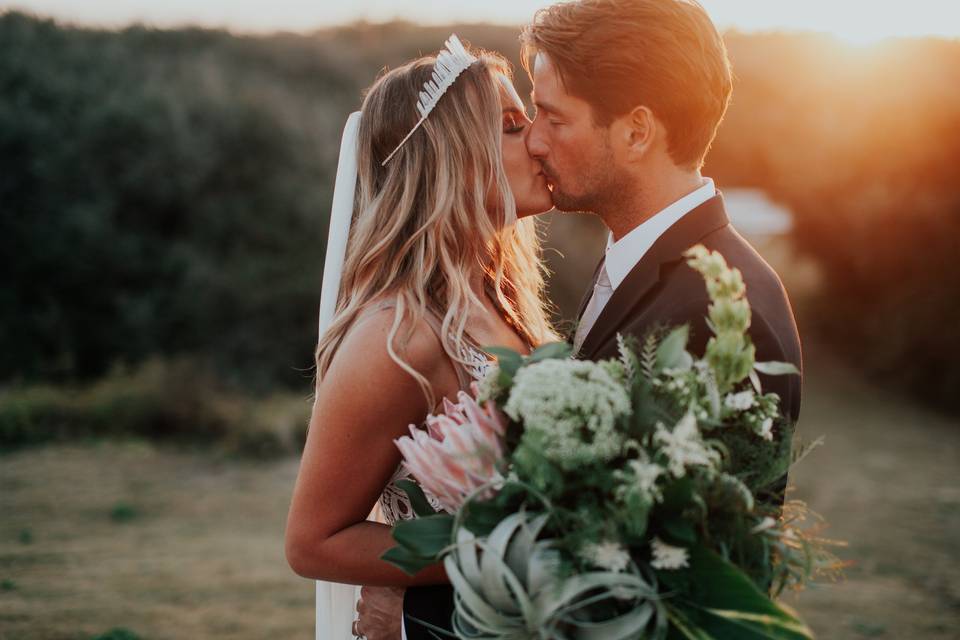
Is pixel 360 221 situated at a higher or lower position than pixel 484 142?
lower

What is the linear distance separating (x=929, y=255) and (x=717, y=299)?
11586 mm

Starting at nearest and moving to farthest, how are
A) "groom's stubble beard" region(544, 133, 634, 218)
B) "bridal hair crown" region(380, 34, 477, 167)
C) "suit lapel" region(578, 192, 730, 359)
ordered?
1. "suit lapel" region(578, 192, 730, 359)
2. "bridal hair crown" region(380, 34, 477, 167)
3. "groom's stubble beard" region(544, 133, 634, 218)

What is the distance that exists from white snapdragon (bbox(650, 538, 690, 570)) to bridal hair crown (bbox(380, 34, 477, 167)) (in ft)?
5.52

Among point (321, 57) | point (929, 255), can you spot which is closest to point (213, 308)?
point (321, 57)

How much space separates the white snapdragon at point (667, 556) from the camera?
5.11 ft

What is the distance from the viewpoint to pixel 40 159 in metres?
12.4

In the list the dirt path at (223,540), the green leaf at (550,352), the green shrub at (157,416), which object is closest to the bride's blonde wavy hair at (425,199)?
the green leaf at (550,352)

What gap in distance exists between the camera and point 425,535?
181 cm

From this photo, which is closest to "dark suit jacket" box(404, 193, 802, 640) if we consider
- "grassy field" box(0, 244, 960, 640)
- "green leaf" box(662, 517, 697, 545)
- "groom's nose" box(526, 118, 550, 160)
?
"groom's nose" box(526, 118, 550, 160)

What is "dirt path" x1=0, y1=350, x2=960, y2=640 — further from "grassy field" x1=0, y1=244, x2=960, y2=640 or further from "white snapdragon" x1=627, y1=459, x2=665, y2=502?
"white snapdragon" x1=627, y1=459, x2=665, y2=502

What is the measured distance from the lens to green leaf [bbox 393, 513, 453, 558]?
1.80m

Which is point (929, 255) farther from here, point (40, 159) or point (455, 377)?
point (40, 159)

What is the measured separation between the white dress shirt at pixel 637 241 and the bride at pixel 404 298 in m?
0.29

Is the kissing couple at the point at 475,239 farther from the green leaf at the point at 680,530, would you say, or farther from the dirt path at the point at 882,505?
the dirt path at the point at 882,505
